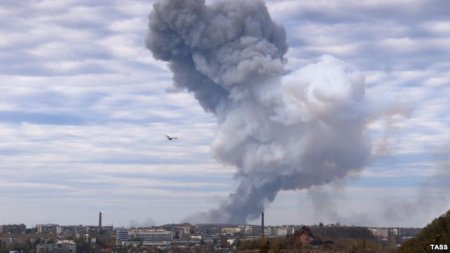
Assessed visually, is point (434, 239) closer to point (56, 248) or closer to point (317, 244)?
point (317, 244)

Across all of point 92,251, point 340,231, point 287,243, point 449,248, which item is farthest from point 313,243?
point 92,251

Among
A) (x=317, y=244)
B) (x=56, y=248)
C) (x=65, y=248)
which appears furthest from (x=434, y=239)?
(x=65, y=248)

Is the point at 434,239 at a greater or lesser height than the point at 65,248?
→ lesser

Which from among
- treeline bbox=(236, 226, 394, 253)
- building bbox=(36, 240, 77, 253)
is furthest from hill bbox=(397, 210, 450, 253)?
building bbox=(36, 240, 77, 253)

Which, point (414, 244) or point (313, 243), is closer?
point (414, 244)

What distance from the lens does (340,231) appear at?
174500mm

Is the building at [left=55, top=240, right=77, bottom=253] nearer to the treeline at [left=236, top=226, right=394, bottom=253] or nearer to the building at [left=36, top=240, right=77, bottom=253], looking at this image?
the building at [left=36, top=240, right=77, bottom=253]

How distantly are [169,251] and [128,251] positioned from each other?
38.6ft

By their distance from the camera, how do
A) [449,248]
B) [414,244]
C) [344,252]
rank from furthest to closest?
[344,252], [414,244], [449,248]

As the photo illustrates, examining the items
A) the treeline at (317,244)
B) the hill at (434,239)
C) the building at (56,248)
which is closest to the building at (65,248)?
the building at (56,248)

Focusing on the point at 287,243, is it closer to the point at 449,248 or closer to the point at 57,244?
the point at 449,248

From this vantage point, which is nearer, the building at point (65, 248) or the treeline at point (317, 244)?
the treeline at point (317, 244)

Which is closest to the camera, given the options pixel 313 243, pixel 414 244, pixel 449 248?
pixel 449 248

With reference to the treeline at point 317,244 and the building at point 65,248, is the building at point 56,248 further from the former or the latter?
the treeline at point 317,244
